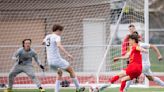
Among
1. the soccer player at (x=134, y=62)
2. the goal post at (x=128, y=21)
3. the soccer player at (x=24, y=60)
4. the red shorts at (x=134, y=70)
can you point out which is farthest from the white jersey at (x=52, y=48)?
the goal post at (x=128, y=21)

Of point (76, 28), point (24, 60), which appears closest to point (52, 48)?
point (24, 60)

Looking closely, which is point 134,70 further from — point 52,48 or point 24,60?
point 24,60

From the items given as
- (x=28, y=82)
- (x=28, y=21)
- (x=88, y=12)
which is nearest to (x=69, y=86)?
(x=28, y=82)

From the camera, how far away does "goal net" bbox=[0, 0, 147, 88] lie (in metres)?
22.0

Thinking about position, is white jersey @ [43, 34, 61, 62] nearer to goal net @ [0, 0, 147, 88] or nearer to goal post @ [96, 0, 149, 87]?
goal post @ [96, 0, 149, 87]

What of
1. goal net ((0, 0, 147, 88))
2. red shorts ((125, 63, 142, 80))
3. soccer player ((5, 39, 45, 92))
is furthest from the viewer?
goal net ((0, 0, 147, 88))

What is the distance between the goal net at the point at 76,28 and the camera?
22.0m

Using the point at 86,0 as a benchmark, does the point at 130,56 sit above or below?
below

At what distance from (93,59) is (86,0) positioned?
377 cm

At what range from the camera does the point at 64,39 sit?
25.4 metres

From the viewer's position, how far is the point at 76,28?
82.7 ft

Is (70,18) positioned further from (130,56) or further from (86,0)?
(130,56)

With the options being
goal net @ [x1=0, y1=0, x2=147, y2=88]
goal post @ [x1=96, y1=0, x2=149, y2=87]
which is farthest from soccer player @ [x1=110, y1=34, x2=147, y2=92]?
goal net @ [x1=0, y1=0, x2=147, y2=88]

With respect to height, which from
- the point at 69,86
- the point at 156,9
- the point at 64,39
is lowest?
the point at 69,86
